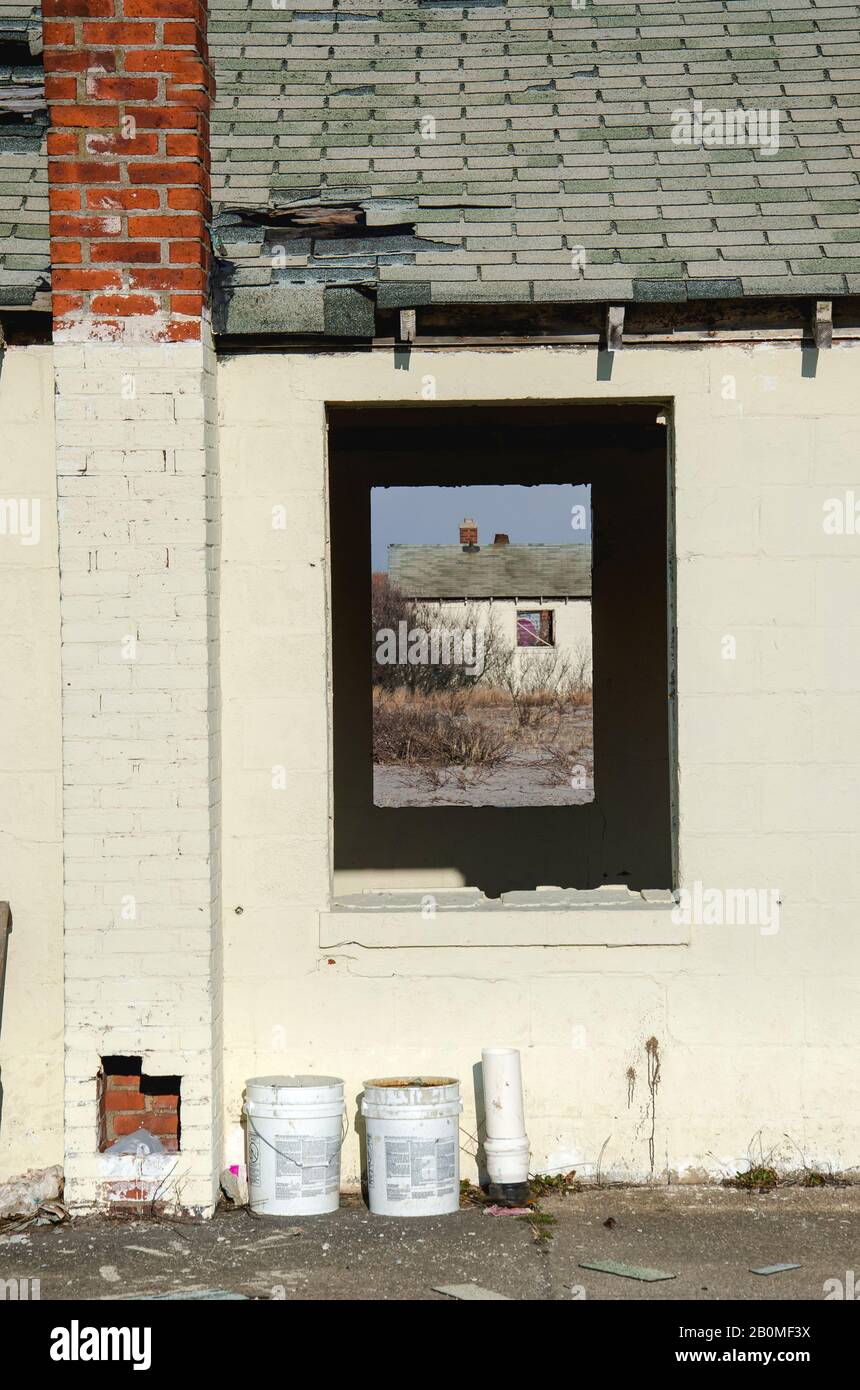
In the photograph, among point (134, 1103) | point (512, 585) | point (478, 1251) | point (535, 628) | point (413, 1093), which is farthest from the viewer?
point (535, 628)

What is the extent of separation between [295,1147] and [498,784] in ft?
53.5

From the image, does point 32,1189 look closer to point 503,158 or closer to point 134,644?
point 134,644

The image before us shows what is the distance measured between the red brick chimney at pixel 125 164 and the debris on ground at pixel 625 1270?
3.82m

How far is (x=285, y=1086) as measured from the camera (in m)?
5.82

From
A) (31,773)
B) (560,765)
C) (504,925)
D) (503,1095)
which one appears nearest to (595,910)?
(504,925)

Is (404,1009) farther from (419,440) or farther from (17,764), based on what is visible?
(419,440)

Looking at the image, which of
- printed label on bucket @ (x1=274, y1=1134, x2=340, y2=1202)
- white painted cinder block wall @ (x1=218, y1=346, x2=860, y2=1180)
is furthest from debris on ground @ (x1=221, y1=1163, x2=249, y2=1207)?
printed label on bucket @ (x1=274, y1=1134, x2=340, y2=1202)

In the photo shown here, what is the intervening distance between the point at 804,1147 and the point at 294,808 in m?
2.52

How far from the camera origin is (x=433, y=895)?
6.24 metres

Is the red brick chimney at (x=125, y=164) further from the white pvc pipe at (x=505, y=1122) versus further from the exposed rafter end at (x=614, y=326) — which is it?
the white pvc pipe at (x=505, y=1122)

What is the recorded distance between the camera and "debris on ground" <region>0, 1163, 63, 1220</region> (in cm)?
593

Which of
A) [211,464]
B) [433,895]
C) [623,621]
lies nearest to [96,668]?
[211,464]

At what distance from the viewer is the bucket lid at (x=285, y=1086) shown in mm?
5766

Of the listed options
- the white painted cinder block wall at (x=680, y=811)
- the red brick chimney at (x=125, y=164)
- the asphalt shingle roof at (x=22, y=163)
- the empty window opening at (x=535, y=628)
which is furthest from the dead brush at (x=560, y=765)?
the red brick chimney at (x=125, y=164)
